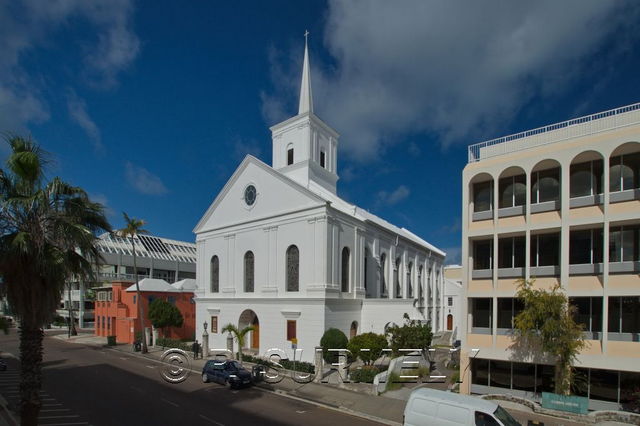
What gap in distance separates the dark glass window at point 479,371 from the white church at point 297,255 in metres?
8.28

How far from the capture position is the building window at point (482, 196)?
21.0m

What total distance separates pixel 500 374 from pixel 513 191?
28.9 ft

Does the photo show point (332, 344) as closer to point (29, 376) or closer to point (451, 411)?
point (451, 411)

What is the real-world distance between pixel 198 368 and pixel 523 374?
65.3 ft

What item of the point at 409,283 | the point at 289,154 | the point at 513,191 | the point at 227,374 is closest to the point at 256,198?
the point at 289,154

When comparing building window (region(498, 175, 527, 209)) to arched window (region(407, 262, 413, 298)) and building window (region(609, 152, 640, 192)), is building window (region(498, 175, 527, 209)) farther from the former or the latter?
arched window (region(407, 262, 413, 298))

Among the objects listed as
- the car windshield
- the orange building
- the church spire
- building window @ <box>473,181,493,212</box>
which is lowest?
the orange building

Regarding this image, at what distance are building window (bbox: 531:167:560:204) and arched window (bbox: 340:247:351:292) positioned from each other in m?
15.7

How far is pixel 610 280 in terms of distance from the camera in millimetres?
16797

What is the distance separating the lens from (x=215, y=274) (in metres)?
38.5

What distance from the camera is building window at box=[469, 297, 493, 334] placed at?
20.3 m

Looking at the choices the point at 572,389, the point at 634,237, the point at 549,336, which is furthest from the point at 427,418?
the point at 634,237

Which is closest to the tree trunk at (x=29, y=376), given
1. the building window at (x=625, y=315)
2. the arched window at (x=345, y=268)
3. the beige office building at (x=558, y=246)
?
the beige office building at (x=558, y=246)

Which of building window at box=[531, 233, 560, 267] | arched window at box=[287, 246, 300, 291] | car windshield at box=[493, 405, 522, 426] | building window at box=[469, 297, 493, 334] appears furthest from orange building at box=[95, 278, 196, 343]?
car windshield at box=[493, 405, 522, 426]
